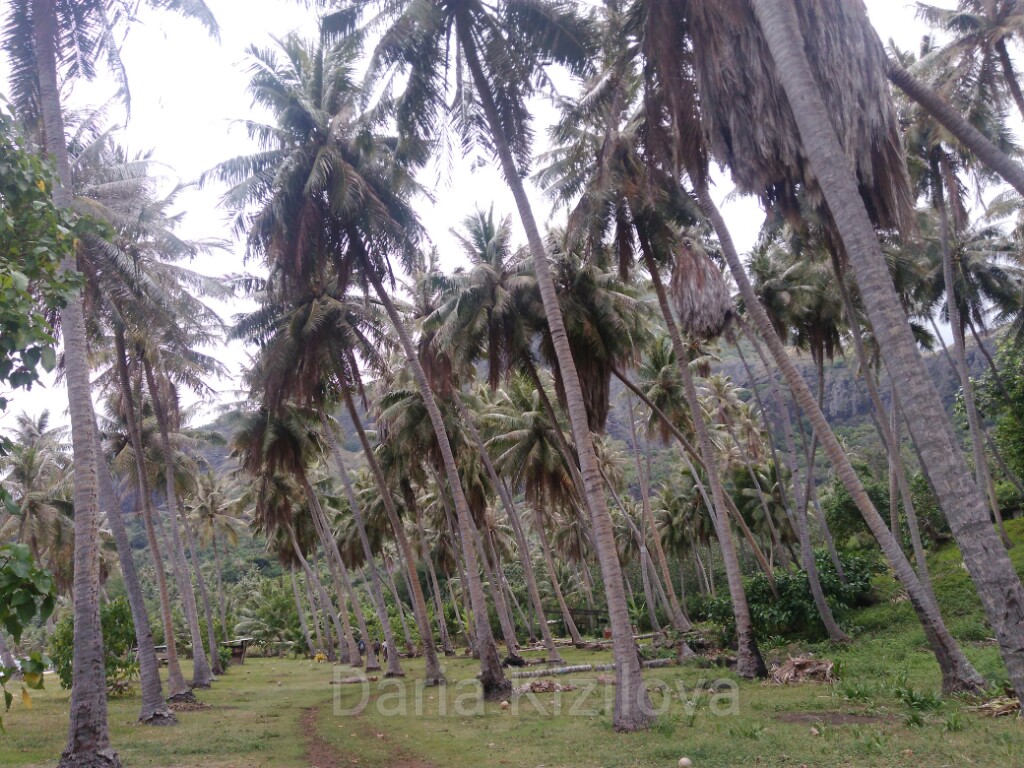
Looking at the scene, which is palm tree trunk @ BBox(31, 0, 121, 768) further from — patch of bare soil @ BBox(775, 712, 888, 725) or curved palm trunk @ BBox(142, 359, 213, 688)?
patch of bare soil @ BBox(775, 712, 888, 725)

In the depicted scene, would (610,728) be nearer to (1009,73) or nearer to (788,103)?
(788,103)

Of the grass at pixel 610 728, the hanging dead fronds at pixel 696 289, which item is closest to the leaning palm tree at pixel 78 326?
the grass at pixel 610 728

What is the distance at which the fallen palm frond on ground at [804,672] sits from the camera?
15.2 m

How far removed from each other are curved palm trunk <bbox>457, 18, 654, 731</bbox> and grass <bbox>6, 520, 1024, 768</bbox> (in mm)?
517

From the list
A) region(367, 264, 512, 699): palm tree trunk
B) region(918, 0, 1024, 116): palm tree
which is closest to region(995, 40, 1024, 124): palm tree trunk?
region(918, 0, 1024, 116): palm tree

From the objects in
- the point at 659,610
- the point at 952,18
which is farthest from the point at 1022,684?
the point at 659,610

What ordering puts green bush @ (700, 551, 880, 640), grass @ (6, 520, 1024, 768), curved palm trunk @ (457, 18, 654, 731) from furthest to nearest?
1. green bush @ (700, 551, 880, 640)
2. curved palm trunk @ (457, 18, 654, 731)
3. grass @ (6, 520, 1024, 768)

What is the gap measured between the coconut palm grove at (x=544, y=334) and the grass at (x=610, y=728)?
0.11 m

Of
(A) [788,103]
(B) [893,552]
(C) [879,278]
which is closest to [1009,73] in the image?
(A) [788,103]

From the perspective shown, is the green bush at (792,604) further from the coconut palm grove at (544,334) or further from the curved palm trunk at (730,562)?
the curved palm trunk at (730,562)

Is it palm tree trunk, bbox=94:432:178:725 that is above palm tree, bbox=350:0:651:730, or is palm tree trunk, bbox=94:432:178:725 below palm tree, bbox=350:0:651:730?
below

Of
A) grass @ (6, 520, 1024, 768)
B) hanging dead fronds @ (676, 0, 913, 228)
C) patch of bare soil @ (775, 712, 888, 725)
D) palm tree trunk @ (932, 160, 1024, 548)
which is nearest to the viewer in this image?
grass @ (6, 520, 1024, 768)

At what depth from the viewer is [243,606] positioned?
213ft

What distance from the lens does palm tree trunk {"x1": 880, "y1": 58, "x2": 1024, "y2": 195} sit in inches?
462
